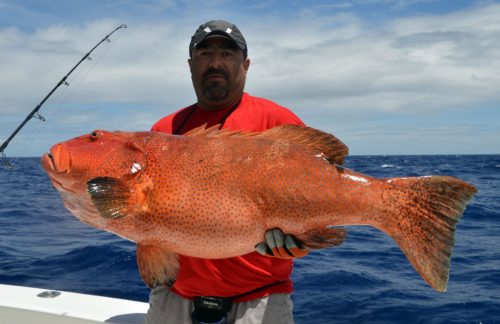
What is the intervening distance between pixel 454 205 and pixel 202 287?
1748mm

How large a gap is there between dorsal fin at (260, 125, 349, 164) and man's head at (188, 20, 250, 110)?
0.67 metres

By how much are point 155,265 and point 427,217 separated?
1614mm

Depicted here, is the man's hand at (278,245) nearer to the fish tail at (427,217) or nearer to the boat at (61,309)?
the fish tail at (427,217)

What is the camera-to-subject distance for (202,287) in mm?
3254

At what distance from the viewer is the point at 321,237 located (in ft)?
8.87

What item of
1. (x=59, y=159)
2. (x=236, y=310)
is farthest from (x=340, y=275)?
(x=59, y=159)

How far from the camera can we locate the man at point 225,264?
321 cm

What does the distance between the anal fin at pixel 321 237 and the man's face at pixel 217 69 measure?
129 cm

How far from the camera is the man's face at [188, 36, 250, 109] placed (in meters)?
3.38

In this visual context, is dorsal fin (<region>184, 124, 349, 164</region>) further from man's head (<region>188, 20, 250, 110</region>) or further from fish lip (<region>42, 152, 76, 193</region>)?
fish lip (<region>42, 152, 76, 193</region>)

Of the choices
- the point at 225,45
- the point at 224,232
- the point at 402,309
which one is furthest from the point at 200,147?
the point at 402,309

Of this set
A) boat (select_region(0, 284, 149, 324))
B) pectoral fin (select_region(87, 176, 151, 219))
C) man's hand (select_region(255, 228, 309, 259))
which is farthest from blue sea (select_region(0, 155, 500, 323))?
pectoral fin (select_region(87, 176, 151, 219))

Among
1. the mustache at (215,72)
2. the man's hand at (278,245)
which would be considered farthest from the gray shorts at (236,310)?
the mustache at (215,72)

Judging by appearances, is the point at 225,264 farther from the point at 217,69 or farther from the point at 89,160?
the point at 217,69
